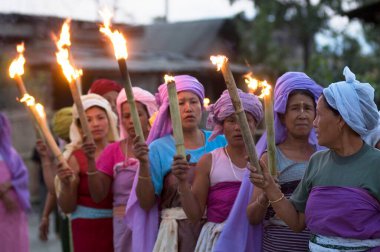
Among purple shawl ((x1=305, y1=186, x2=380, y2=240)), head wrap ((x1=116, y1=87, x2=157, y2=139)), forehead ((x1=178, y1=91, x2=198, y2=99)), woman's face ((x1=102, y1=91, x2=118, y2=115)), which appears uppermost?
woman's face ((x1=102, y1=91, x2=118, y2=115))

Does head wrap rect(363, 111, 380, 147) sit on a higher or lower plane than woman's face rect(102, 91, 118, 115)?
lower

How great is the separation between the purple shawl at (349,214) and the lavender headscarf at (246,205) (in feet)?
2.51

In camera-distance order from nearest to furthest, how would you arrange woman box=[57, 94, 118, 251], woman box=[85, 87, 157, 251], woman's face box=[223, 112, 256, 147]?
woman's face box=[223, 112, 256, 147]
woman box=[85, 87, 157, 251]
woman box=[57, 94, 118, 251]

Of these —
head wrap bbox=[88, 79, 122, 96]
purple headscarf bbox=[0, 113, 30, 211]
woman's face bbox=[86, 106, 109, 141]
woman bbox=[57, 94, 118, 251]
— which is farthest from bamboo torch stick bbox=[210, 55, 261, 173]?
purple headscarf bbox=[0, 113, 30, 211]

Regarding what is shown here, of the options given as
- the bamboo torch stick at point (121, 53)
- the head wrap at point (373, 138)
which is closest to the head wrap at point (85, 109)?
the bamboo torch stick at point (121, 53)

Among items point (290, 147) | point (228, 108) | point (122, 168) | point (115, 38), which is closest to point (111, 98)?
point (122, 168)

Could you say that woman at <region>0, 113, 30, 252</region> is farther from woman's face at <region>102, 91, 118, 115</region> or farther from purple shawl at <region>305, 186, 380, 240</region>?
purple shawl at <region>305, 186, 380, 240</region>

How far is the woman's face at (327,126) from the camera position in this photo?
335cm

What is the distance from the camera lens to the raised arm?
4027 mm

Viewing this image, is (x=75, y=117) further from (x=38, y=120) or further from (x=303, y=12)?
(x=303, y=12)

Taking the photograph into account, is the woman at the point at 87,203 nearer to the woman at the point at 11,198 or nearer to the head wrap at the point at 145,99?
the head wrap at the point at 145,99

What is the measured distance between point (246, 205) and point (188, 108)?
0.80 meters

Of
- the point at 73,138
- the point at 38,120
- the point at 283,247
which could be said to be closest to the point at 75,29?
the point at 73,138

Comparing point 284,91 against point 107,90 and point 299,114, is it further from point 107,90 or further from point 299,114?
point 107,90
